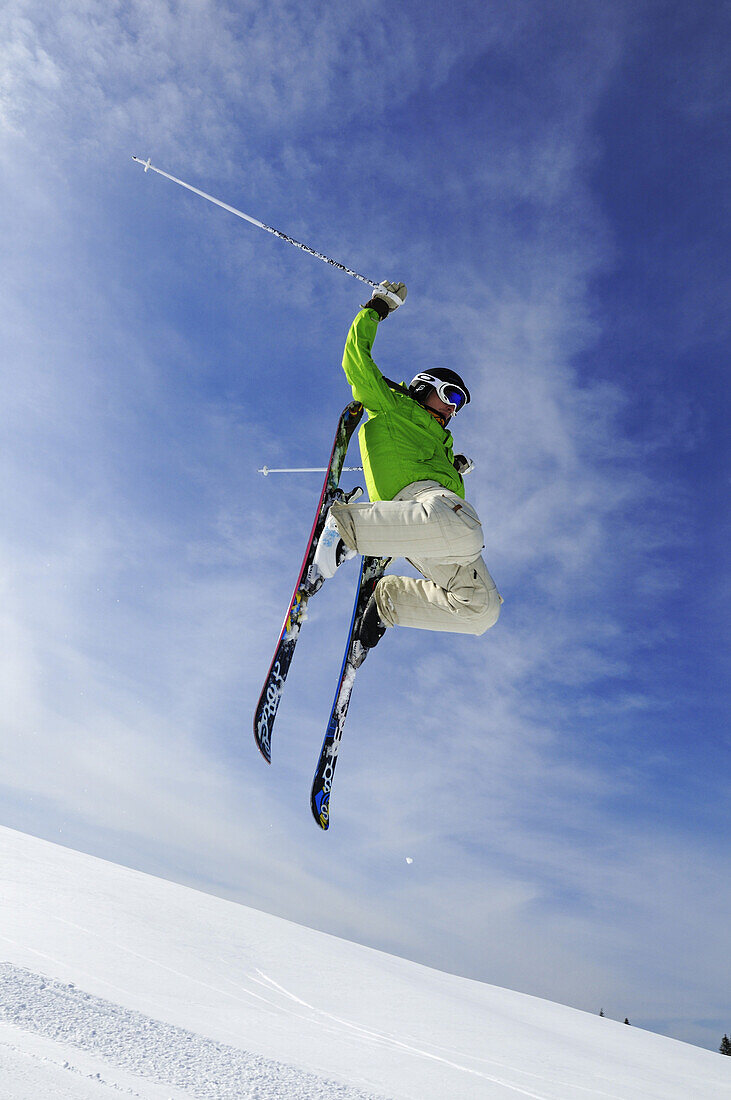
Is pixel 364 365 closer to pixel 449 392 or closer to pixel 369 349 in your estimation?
pixel 369 349

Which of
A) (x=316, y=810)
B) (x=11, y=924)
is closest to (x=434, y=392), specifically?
(x=316, y=810)

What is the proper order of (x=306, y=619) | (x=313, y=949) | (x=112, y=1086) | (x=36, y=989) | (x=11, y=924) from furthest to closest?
(x=313, y=949) → (x=306, y=619) → (x=11, y=924) → (x=36, y=989) → (x=112, y=1086)

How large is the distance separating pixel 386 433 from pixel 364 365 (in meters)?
0.56

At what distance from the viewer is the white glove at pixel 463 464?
20.5 ft

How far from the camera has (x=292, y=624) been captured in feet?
18.1

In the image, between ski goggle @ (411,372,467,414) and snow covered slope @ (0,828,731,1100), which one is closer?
→ snow covered slope @ (0,828,731,1100)

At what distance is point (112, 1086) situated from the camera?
291 cm

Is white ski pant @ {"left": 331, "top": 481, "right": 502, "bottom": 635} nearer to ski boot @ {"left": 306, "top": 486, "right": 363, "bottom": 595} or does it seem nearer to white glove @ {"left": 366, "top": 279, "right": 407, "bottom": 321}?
ski boot @ {"left": 306, "top": 486, "right": 363, "bottom": 595}

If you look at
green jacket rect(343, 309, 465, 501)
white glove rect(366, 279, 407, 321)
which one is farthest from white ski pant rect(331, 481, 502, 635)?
white glove rect(366, 279, 407, 321)

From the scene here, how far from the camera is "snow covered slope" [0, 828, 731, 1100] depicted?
3438mm

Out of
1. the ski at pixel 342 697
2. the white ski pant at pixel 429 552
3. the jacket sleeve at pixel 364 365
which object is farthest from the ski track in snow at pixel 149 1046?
the jacket sleeve at pixel 364 365

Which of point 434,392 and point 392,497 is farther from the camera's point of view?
point 434,392

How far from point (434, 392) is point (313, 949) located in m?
6.05

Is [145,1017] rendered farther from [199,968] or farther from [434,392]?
[434,392]
